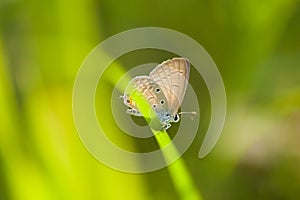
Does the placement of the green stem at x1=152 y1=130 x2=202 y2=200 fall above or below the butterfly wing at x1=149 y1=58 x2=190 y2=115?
below

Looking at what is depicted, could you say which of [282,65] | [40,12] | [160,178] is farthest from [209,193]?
[40,12]

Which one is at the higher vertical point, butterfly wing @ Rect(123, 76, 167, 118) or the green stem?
butterfly wing @ Rect(123, 76, 167, 118)

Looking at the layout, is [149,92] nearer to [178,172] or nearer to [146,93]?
[146,93]

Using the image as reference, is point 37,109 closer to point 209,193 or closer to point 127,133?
point 127,133

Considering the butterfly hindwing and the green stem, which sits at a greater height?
the butterfly hindwing
